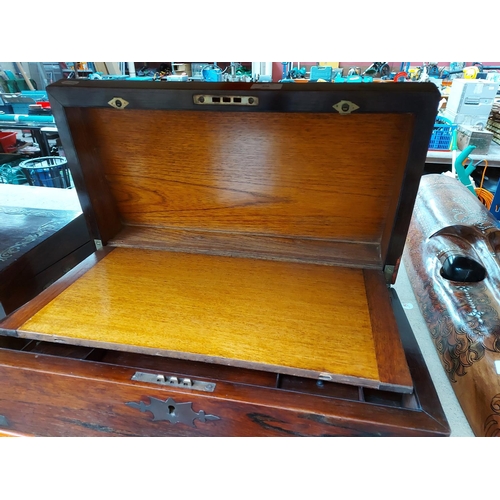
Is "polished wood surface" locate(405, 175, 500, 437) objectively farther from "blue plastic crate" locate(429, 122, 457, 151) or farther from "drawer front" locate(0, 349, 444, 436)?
"blue plastic crate" locate(429, 122, 457, 151)

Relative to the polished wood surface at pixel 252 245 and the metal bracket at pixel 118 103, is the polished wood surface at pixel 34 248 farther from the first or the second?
the metal bracket at pixel 118 103

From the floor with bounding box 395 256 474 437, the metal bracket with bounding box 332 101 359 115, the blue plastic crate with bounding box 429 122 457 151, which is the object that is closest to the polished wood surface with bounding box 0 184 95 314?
the metal bracket with bounding box 332 101 359 115

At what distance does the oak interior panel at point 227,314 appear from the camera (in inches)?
29.2

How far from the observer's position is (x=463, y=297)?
1064 mm

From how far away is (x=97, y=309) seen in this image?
2.90ft

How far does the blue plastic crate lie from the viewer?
3608 mm

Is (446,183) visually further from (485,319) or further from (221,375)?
(221,375)

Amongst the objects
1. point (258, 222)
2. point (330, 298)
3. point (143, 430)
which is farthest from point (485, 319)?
point (143, 430)

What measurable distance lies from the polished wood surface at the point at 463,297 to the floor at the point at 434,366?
2 centimetres

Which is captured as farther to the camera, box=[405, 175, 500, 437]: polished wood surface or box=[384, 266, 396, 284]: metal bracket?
box=[384, 266, 396, 284]: metal bracket

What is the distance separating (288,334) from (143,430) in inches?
16.5

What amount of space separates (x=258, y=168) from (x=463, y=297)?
0.72 m

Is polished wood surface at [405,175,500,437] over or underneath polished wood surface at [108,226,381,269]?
underneath
